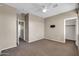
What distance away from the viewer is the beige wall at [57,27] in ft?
15.0

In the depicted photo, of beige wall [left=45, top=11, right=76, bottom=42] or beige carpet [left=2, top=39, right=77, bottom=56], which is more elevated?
beige wall [left=45, top=11, right=76, bottom=42]

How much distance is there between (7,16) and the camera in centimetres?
310

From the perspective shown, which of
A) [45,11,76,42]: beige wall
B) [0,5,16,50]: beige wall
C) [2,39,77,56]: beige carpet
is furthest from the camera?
[45,11,76,42]: beige wall

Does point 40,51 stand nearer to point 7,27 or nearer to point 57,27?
point 7,27

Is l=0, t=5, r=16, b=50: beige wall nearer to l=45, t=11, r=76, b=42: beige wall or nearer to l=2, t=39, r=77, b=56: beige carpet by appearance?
l=2, t=39, r=77, b=56: beige carpet

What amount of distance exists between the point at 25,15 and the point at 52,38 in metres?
3.25

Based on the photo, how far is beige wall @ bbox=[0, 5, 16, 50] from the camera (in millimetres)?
2891

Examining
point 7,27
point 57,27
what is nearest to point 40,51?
point 7,27

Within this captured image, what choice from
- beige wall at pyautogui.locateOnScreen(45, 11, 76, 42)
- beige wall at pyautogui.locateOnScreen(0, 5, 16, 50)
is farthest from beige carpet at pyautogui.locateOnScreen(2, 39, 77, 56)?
beige wall at pyautogui.locateOnScreen(45, 11, 76, 42)

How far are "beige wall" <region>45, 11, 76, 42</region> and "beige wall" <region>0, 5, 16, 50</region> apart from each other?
3525 millimetres

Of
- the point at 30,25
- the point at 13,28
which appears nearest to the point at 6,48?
the point at 13,28

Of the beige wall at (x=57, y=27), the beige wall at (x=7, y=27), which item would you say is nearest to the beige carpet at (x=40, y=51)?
the beige wall at (x=7, y=27)

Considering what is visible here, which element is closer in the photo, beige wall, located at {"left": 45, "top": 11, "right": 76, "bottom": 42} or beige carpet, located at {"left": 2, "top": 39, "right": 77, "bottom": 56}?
beige carpet, located at {"left": 2, "top": 39, "right": 77, "bottom": 56}

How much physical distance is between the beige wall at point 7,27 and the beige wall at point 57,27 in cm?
352
